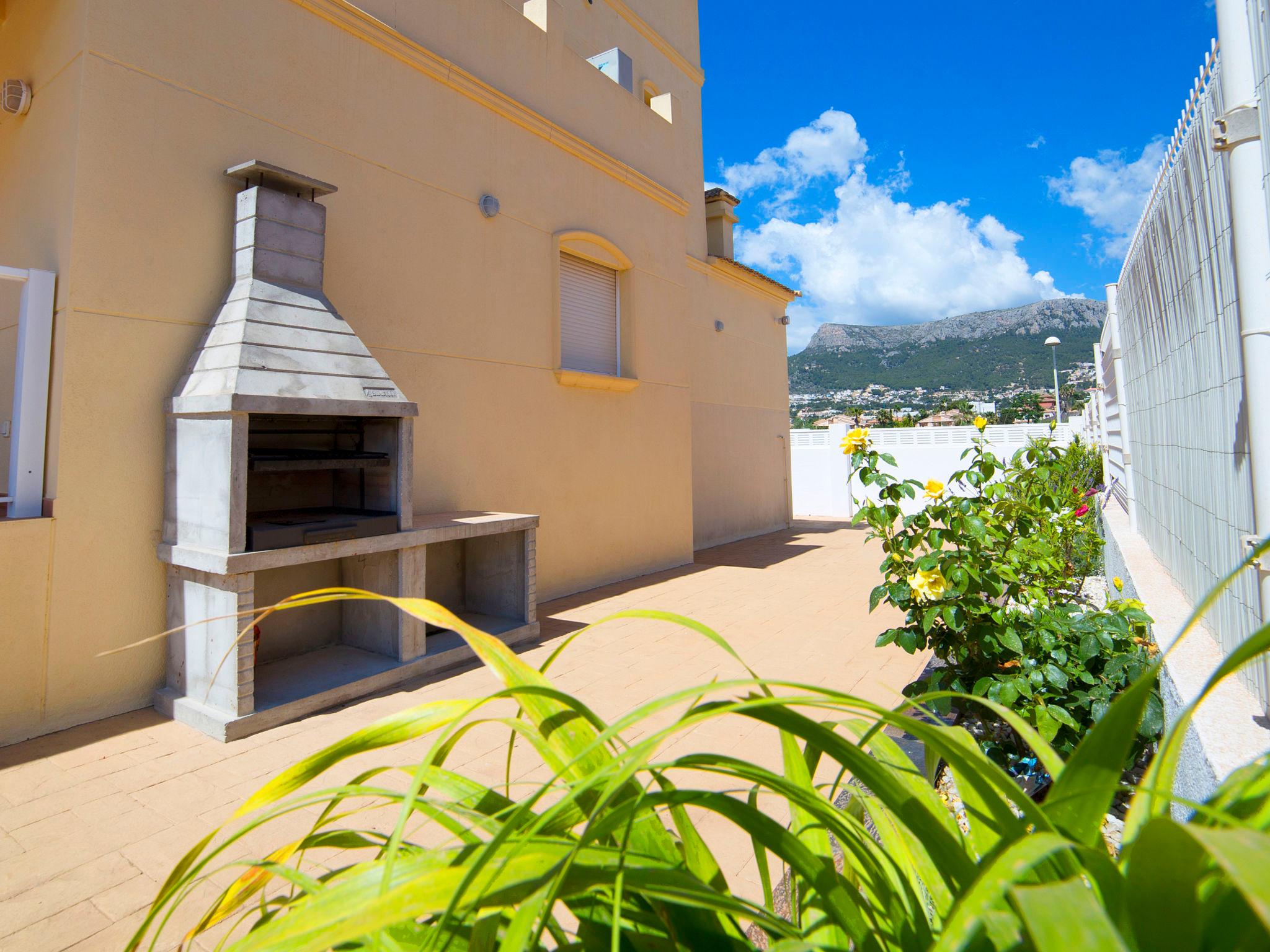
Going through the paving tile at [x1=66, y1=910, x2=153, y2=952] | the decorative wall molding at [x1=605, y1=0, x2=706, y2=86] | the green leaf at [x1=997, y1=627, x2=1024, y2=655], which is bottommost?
the paving tile at [x1=66, y1=910, x2=153, y2=952]

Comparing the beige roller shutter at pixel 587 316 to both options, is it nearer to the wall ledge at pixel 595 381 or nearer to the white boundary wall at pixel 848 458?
the wall ledge at pixel 595 381

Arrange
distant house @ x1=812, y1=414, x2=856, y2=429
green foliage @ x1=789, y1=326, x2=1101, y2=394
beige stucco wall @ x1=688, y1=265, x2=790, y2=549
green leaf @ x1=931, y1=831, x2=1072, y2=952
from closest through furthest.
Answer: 1. green leaf @ x1=931, y1=831, x2=1072, y2=952
2. beige stucco wall @ x1=688, y1=265, x2=790, y2=549
3. distant house @ x1=812, y1=414, x2=856, y2=429
4. green foliage @ x1=789, y1=326, x2=1101, y2=394

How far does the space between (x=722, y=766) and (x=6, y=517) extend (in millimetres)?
4724

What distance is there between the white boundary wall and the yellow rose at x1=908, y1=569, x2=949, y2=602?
48.9 ft

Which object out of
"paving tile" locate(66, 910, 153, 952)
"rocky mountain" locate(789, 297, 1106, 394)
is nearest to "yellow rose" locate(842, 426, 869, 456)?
"paving tile" locate(66, 910, 153, 952)

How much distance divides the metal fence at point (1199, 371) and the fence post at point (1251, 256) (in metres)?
0.15

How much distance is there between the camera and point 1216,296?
2420 millimetres

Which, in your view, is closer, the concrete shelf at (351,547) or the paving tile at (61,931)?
the paving tile at (61,931)

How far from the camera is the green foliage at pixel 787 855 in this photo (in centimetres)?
67

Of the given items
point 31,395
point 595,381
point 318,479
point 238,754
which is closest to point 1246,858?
point 238,754

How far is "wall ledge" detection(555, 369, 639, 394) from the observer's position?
297 inches

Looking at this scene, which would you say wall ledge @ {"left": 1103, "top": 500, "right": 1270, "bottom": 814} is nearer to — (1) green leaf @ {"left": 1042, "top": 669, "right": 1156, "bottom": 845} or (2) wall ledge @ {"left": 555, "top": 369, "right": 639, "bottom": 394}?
(1) green leaf @ {"left": 1042, "top": 669, "right": 1156, "bottom": 845}

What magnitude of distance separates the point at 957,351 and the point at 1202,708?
73.4 metres

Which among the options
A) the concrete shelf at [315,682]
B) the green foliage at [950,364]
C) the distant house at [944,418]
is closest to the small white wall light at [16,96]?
the concrete shelf at [315,682]
